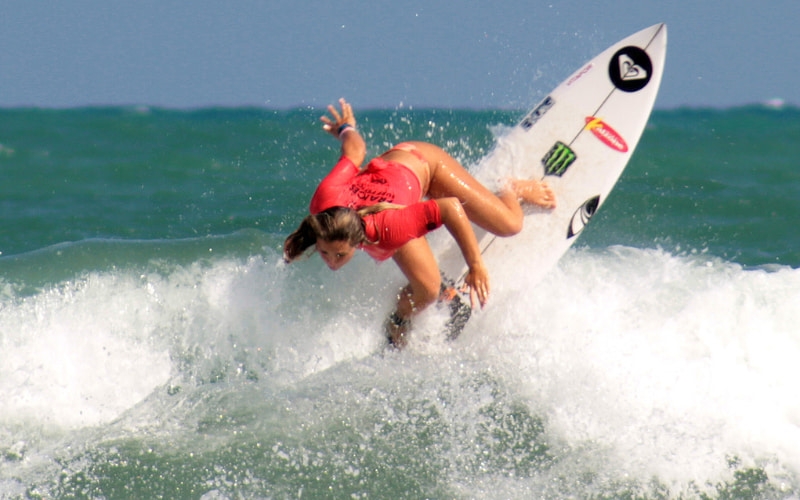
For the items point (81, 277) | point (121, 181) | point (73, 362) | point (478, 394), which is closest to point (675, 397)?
point (478, 394)

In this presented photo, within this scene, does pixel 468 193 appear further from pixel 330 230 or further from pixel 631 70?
pixel 631 70

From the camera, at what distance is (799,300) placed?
18.8 feet

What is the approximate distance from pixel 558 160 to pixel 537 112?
16.2 inches

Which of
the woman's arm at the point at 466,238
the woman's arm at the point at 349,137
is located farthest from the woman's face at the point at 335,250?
the woman's arm at the point at 349,137

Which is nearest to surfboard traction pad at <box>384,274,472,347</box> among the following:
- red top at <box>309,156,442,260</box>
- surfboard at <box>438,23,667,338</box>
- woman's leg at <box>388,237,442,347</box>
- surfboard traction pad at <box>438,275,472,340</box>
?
surfboard traction pad at <box>438,275,472,340</box>

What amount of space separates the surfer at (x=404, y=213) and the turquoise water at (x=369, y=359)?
524 millimetres

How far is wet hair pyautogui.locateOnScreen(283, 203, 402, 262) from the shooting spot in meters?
4.18

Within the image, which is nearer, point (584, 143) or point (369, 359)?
point (369, 359)

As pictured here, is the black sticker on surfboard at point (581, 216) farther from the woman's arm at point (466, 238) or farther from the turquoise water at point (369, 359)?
the woman's arm at point (466, 238)

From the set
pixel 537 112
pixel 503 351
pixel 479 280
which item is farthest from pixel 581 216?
pixel 479 280

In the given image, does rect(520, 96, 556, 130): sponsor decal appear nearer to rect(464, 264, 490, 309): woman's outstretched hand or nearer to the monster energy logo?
the monster energy logo

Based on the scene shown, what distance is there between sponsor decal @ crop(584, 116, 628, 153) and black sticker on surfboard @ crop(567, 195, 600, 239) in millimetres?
366

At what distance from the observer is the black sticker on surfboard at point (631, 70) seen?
586 centimetres

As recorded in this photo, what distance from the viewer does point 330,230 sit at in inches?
164
